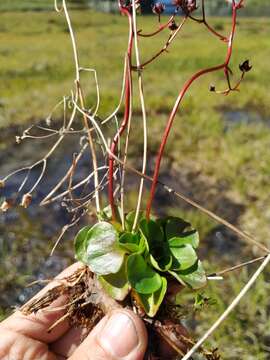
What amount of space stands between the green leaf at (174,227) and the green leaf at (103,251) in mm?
96

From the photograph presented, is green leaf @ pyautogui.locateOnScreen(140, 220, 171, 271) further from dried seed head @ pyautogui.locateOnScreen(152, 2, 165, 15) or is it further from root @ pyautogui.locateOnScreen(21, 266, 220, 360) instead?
dried seed head @ pyautogui.locateOnScreen(152, 2, 165, 15)

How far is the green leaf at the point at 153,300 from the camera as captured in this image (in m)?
1.01

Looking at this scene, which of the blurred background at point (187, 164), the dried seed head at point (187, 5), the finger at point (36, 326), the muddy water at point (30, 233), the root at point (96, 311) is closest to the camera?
the dried seed head at point (187, 5)

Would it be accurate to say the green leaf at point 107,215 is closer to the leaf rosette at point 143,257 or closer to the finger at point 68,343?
the leaf rosette at point 143,257

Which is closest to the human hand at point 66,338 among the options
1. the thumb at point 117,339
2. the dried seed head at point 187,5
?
the thumb at point 117,339

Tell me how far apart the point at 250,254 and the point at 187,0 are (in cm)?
254

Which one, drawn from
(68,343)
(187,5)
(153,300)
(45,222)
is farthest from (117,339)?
(45,222)

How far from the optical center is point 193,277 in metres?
1.02

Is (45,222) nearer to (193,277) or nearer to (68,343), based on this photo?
(68,343)

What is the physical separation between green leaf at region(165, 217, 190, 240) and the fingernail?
0.54 ft

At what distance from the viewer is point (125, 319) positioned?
104 cm

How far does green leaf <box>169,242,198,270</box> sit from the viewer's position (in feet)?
3.35

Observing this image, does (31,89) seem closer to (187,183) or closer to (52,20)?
(187,183)

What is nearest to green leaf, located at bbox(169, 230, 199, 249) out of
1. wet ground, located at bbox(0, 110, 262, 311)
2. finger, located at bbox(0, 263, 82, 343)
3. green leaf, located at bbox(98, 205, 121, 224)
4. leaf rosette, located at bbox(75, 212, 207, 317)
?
leaf rosette, located at bbox(75, 212, 207, 317)
